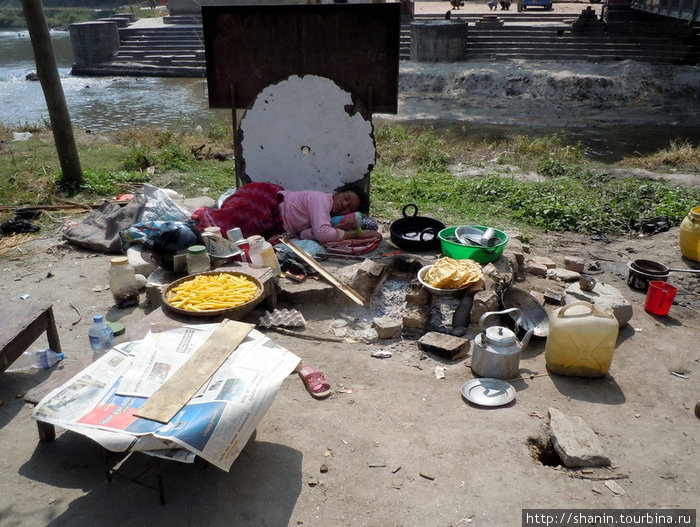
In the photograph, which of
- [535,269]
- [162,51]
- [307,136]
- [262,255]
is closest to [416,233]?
[535,269]

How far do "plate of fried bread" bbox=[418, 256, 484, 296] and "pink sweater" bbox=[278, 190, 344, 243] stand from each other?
1400 mm

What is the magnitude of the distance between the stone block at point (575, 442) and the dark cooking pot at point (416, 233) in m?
2.89

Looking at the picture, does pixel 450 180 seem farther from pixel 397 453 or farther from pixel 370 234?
pixel 397 453

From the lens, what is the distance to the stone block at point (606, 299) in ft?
16.5

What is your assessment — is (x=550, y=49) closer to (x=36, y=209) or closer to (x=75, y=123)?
(x=75, y=123)

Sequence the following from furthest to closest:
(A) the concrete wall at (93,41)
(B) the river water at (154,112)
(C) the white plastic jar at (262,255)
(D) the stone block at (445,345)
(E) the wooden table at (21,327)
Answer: (A) the concrete wall at (93,41) → (B) the river water at (154,112) → (C) the white plastic jar at (262,255) → (D) the stone block at (445,345) → (E) the wooden table at (21,327)

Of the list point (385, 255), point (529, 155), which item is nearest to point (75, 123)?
point (529, 155)

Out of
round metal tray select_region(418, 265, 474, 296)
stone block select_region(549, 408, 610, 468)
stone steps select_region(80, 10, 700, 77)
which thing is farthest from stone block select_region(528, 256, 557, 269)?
stone steps select_region(80, 10, 700, 77)

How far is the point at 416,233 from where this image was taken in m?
6.79

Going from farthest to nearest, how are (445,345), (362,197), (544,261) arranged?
1. (362,197)
2. (544,261)
3. (445,345)

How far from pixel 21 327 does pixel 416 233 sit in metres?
4.31

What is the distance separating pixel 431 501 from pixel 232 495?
1140 mm

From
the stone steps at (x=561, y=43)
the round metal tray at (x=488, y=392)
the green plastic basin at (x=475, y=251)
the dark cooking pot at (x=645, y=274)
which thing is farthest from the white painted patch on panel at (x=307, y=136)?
the stone steps at (x=561, y=43)

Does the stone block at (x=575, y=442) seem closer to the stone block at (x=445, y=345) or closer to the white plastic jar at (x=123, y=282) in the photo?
the stone block at (x=445, y=345)
